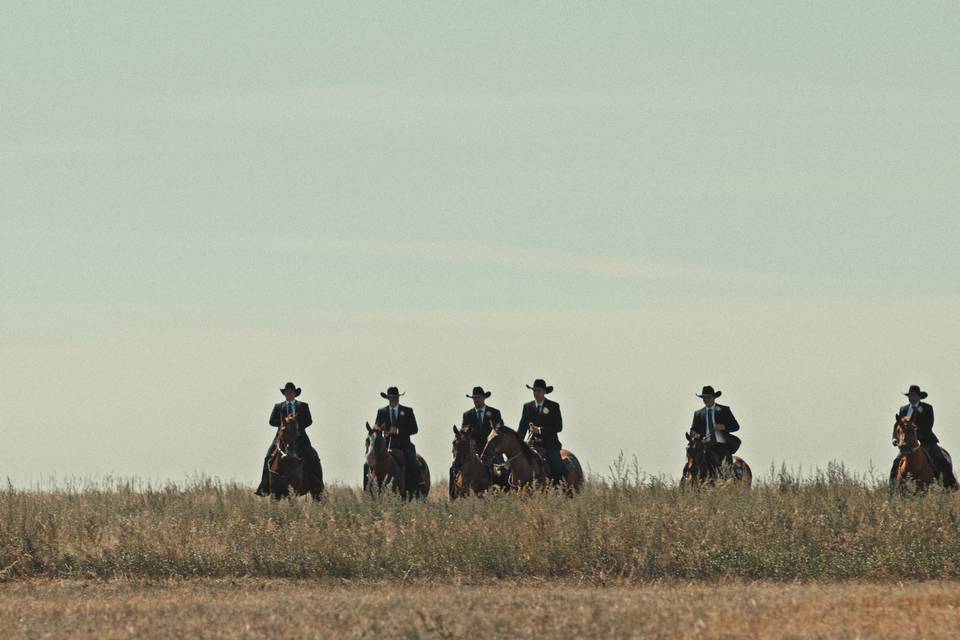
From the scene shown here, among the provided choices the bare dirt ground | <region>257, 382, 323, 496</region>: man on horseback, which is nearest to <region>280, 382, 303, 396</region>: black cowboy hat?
<region>257, 382, 323, 496</region>: man on horseback

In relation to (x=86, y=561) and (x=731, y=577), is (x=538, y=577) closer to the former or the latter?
(x=731, y=577)

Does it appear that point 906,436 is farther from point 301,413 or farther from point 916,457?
point 301,413

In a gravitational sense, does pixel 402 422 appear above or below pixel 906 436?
above

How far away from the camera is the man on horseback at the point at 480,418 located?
27688mm

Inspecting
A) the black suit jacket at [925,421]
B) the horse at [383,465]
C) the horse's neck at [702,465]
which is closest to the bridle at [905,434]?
A: the black suit jacket at [925,421]

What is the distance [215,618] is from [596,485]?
518 inches

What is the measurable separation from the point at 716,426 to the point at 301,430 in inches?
307

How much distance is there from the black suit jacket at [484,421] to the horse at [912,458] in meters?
7.16

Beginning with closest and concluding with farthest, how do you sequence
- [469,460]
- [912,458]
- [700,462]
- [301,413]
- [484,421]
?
1. [912,458]
2. [700,462]
3. [469,460]
4. [484,421]
5. [301,413]

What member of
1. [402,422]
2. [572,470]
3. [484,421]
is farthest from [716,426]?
[402,422]

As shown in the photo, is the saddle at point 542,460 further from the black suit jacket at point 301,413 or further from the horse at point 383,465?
the black suit jacket at point 301,413

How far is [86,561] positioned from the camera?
2095cm

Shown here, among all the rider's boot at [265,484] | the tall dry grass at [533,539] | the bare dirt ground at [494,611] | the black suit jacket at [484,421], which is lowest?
the bare dirt ground at [494,611]

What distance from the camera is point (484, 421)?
27.8 metres
